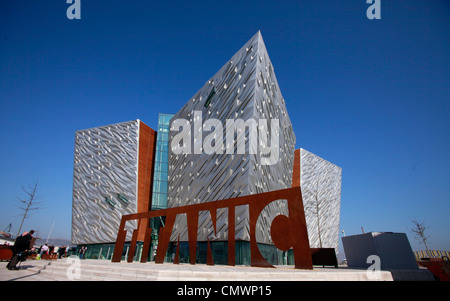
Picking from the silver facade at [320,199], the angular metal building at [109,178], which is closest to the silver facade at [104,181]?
the angular metal building at [109,178]

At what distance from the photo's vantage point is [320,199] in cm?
3394

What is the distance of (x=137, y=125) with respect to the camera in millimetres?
27984

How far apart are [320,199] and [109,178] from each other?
2899 centimetres

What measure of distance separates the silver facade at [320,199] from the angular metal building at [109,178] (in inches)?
829

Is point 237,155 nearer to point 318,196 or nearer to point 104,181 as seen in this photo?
point 104,181

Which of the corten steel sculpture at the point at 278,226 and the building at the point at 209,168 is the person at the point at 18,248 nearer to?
the building at the point at 209,168

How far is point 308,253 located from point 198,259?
500 inches

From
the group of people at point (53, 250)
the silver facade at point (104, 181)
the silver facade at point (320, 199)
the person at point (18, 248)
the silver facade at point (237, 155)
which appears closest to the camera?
the person at point (18, 248)

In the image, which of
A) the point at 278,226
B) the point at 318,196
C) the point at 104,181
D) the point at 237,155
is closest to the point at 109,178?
the point at 104,181

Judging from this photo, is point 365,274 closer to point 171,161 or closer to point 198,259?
point 198,259

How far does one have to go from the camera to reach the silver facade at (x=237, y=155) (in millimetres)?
15719

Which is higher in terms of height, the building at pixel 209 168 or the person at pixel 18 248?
the building at pixel 209 168

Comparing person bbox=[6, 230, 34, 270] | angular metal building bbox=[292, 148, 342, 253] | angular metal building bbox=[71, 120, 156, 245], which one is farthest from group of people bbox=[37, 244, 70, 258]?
angular metal building bbox=[292, 148, 342, 253]
